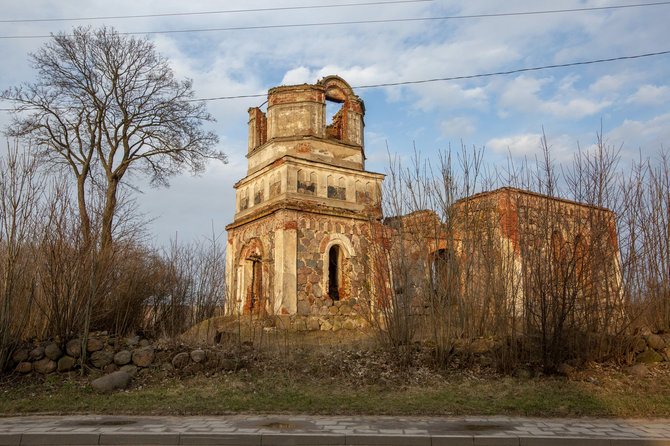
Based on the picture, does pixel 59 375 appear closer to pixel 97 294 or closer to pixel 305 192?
pixel 97 294

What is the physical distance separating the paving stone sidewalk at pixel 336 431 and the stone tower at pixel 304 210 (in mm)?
9522

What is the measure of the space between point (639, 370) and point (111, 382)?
10.2 metres

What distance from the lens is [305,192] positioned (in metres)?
19.0

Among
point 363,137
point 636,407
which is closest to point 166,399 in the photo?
point 636,407

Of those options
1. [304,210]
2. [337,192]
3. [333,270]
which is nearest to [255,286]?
[333,270]

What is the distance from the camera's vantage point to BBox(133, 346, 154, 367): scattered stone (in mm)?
11125

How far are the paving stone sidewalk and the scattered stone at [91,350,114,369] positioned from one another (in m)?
3.03

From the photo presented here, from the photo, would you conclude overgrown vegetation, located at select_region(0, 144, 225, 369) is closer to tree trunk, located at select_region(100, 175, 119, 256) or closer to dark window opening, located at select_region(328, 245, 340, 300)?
tree trunk, located at select_region(100, 175, 119, 256)

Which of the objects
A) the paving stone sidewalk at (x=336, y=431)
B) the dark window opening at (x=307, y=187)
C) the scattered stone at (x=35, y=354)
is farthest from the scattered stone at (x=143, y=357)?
the dark window opening at (x=307, y=187)

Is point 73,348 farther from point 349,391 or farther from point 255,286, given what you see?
point 255,286

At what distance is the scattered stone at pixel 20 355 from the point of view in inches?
424

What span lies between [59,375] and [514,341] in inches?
366

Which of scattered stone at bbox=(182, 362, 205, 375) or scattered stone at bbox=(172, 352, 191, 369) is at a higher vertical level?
scattered stone at bbox=(172, 352, 191, 369)

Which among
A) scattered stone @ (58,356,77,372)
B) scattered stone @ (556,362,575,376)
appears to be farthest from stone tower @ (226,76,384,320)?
scattered stone @ (556,362,575,376)
